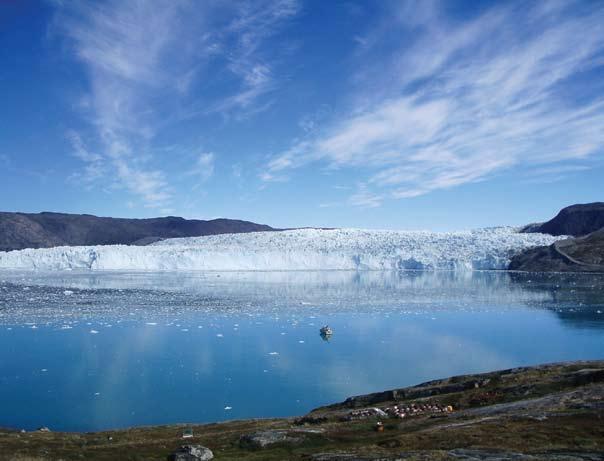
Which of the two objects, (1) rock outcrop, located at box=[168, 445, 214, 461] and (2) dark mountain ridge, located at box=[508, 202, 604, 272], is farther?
(2) dark mountain ridge, located at box=[508, 202, 604, 272]

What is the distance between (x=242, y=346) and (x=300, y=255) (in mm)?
40347

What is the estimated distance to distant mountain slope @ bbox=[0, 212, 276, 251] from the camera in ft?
366

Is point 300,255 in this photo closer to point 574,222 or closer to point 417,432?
point 417,432

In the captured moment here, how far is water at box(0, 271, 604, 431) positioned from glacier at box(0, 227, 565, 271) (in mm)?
22800

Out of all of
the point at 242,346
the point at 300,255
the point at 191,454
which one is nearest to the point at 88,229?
the point at 300,255

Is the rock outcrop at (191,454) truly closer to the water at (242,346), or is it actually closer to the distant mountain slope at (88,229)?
the water at (242,346)

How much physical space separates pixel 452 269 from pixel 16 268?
4624cm

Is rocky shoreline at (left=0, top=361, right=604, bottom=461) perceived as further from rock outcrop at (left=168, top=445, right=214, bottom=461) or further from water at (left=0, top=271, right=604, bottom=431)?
water at (left=0, top=271, right=604, bottom=431)

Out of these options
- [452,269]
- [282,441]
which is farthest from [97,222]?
[282,441]

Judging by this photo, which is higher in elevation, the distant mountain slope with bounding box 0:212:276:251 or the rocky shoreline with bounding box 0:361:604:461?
the distant mountain slope with bounding box 0:212:276:251

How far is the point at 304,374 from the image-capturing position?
14023 mm

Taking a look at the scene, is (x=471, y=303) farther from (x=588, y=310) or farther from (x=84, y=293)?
(x=84, y=293)

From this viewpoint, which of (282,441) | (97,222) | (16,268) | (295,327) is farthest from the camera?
(97,222)

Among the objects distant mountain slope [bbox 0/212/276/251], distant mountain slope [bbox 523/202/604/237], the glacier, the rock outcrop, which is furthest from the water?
distant mountain slope [bbox 0/212/276/251]
